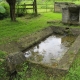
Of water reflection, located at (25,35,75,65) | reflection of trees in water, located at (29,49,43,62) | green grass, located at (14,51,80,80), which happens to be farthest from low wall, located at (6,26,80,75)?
reflection of trees in water, located at (29,49,43,62)

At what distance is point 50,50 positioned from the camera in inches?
472

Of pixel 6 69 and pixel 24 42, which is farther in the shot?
pixel 24 42

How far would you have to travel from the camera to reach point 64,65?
8.18 m

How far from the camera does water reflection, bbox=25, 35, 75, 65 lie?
10422mm

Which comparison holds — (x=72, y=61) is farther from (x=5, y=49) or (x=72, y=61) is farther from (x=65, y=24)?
(x=65, y=24)

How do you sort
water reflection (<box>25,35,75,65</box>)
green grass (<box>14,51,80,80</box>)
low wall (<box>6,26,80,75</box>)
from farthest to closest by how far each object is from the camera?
1. water reflection (<box>25,35,75,65</box>)
2. low wall (<box>6,26,80,75</box>)
3. green grass (<box>14,51,80,80</box>)

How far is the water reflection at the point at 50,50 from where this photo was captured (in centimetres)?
1042

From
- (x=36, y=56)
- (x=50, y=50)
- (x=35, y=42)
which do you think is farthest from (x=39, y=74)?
(x=35, y=42)

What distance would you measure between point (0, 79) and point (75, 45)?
17.0 feet

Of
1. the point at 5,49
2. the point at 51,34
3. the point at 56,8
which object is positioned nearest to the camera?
the point at 5,49

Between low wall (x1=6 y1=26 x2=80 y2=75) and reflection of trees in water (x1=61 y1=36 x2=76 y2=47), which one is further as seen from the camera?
reflection of trees in water (x1=61 y1=36 x2=76 y2=47)

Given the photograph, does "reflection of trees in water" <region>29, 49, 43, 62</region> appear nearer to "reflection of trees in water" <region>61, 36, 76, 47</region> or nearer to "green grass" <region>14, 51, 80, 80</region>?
"green grass" <region>14, 51, 80, 80</region>

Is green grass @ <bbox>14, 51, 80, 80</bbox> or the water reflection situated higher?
green grass @ <bbox>14, 51, 80, 80</bbox>

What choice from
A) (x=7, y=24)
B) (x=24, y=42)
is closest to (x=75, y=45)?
(x=24, y=42)
